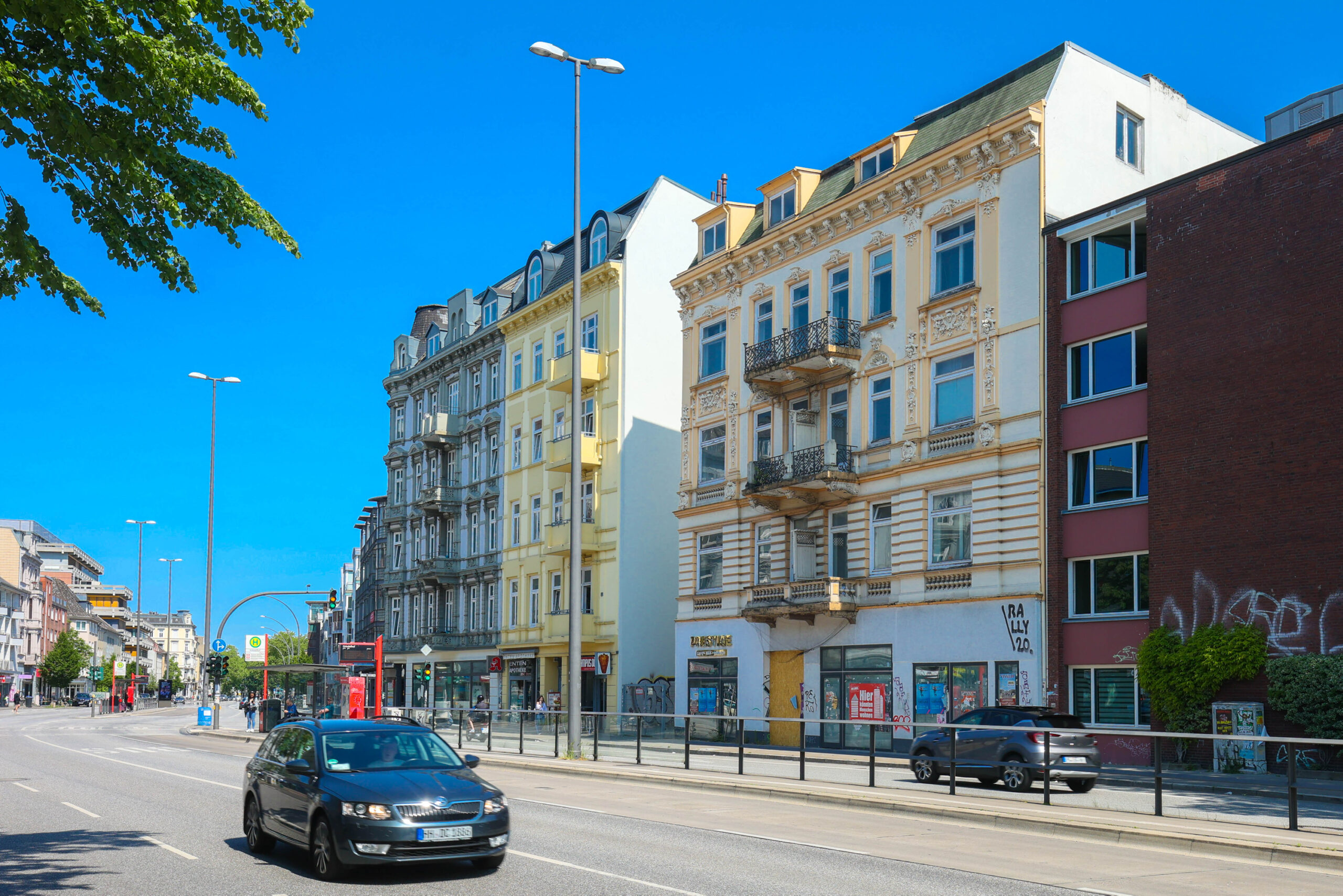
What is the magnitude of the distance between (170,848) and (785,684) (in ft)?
87.1

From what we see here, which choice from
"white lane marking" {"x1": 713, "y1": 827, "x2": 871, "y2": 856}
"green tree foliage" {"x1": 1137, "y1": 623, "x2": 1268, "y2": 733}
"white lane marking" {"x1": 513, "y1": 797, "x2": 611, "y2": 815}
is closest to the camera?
"white lane marking" {"x1": 713, "y1": 827, "x2": 871, "y2": 856}

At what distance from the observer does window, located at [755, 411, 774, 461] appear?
39.6 m

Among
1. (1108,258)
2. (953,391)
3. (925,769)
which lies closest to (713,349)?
(953,391)

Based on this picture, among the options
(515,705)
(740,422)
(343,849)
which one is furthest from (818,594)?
(343,849)

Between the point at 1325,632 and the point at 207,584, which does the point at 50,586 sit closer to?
the point at 207,584

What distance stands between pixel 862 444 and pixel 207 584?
3178cm

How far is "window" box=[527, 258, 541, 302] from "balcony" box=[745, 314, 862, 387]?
18522 mm

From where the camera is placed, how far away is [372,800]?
36.2 ft

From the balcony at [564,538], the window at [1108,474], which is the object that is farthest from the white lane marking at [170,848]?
the balcony at [564,538]

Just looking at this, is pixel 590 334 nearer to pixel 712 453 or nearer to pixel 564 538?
pixel 564 538

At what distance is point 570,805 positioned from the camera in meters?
18.7

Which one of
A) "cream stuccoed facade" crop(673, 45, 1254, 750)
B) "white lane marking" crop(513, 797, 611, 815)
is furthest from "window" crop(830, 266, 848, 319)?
"white lane marking" crop(513, 797, 611, 815)

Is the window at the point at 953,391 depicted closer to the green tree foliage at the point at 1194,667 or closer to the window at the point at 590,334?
the green tree foliage at the point at 1194,667

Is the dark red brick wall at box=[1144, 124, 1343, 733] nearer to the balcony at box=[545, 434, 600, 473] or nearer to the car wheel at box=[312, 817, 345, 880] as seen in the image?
the car wheel at box=[312, 817, 345, 880]
